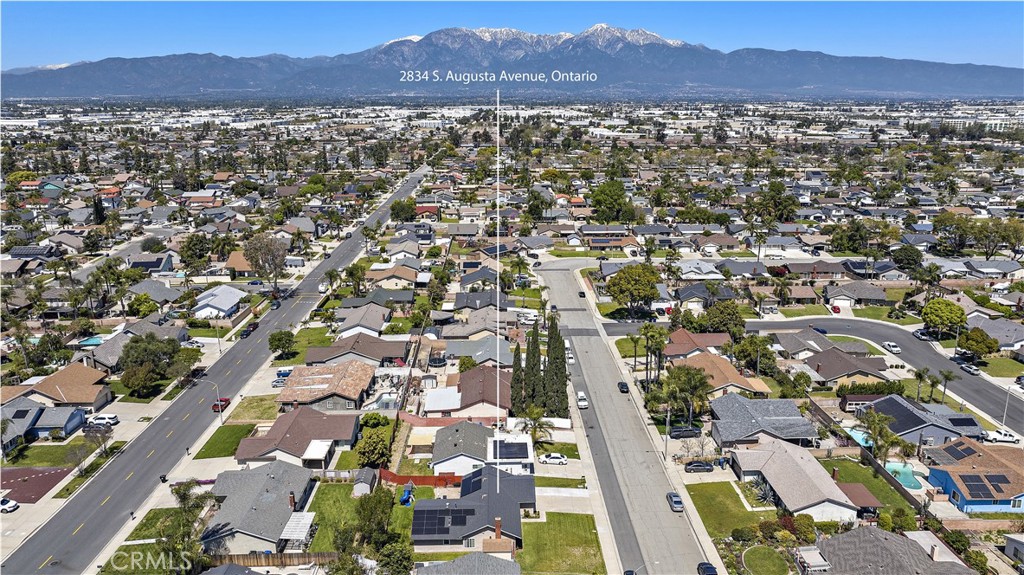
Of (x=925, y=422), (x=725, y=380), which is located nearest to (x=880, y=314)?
(x=925, y=422)

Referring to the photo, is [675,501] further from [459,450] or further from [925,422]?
[925,422]

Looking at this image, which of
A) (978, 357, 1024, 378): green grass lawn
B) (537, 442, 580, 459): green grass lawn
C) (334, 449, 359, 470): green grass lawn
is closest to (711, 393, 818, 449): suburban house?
(537, 442, 580, 459): green grass lawn

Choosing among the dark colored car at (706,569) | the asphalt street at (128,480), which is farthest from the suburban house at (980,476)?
the asphalt street at (128,480)

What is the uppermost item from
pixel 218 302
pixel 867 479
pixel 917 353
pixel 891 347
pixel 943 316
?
pixel 943 316

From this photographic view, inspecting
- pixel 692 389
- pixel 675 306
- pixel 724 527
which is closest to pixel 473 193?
pixel 675 306

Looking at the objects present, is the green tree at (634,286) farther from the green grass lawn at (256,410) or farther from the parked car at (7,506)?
the parked car at (7,506)

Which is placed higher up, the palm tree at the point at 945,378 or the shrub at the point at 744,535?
the palm tree at the point at 945,378

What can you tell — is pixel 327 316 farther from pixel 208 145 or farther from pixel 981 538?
pixel 208 145
